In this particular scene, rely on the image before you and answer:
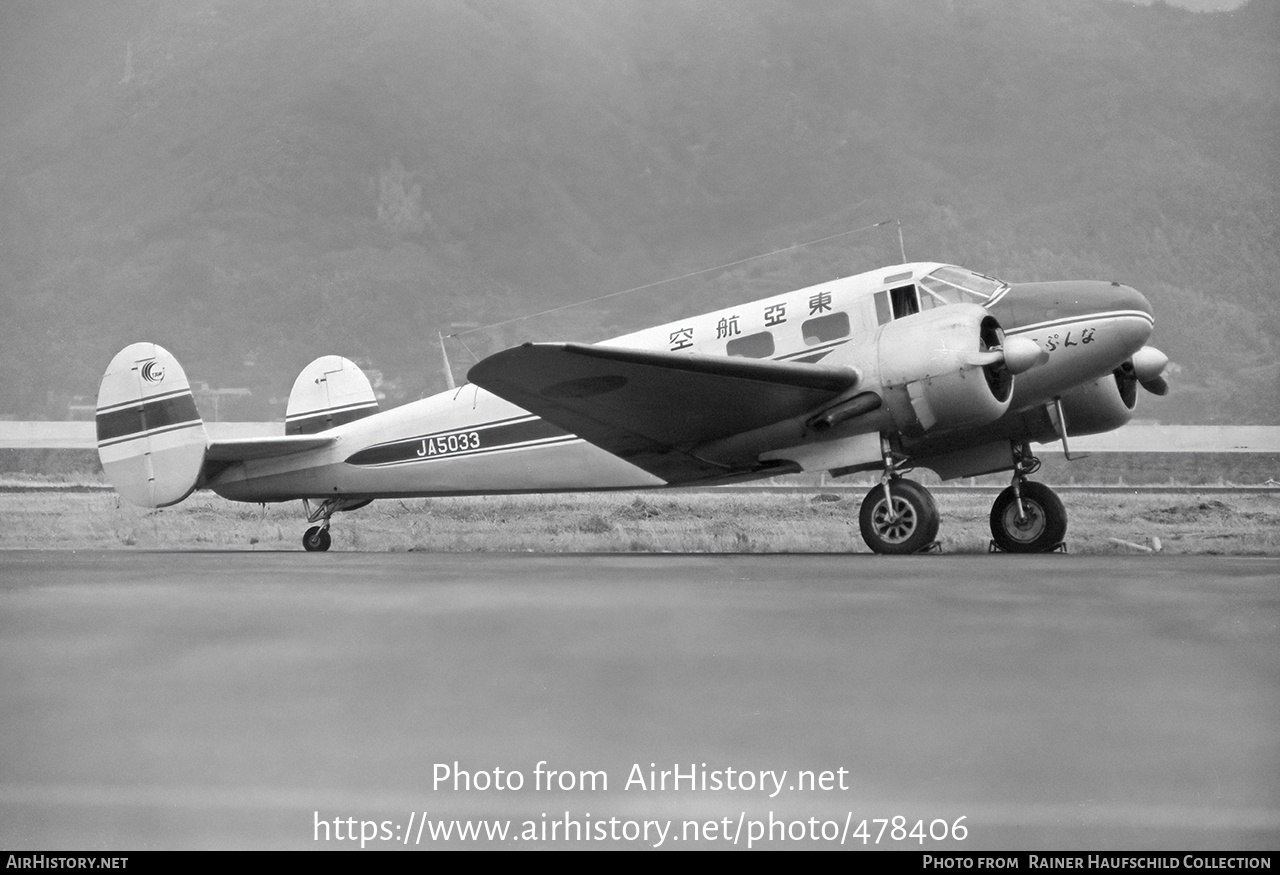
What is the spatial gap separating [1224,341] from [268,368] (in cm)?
7663

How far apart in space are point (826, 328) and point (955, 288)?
1439mm

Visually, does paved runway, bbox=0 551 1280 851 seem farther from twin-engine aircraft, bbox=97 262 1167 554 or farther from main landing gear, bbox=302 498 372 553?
main landing gear, bbox=302 498 372 553

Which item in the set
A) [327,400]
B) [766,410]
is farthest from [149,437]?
[766,410]

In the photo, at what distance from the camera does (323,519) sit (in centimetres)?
1797

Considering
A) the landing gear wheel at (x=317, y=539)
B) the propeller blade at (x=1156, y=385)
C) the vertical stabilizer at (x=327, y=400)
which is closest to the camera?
the propeller blade at (x=1156, y=385)

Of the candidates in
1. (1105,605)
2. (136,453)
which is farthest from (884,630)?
(136,453)

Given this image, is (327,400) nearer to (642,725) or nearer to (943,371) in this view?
(943,371)

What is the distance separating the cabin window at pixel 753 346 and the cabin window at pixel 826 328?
43 centimetres

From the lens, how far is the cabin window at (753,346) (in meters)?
14.8

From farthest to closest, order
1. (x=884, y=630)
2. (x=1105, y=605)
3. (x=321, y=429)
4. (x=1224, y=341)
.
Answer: (x=1224, y=341) < (x=321, y=429) < (x=1105, y=605) < (x=884, y=630)

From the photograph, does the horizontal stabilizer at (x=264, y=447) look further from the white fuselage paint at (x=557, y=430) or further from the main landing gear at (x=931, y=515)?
the main landing gear at (x=931, y=515)

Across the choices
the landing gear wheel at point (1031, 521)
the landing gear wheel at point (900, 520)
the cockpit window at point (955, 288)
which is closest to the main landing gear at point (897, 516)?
the landing gear wheel at point (900, 520)

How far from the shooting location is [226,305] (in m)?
117

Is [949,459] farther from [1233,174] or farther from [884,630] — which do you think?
[1233,174]
